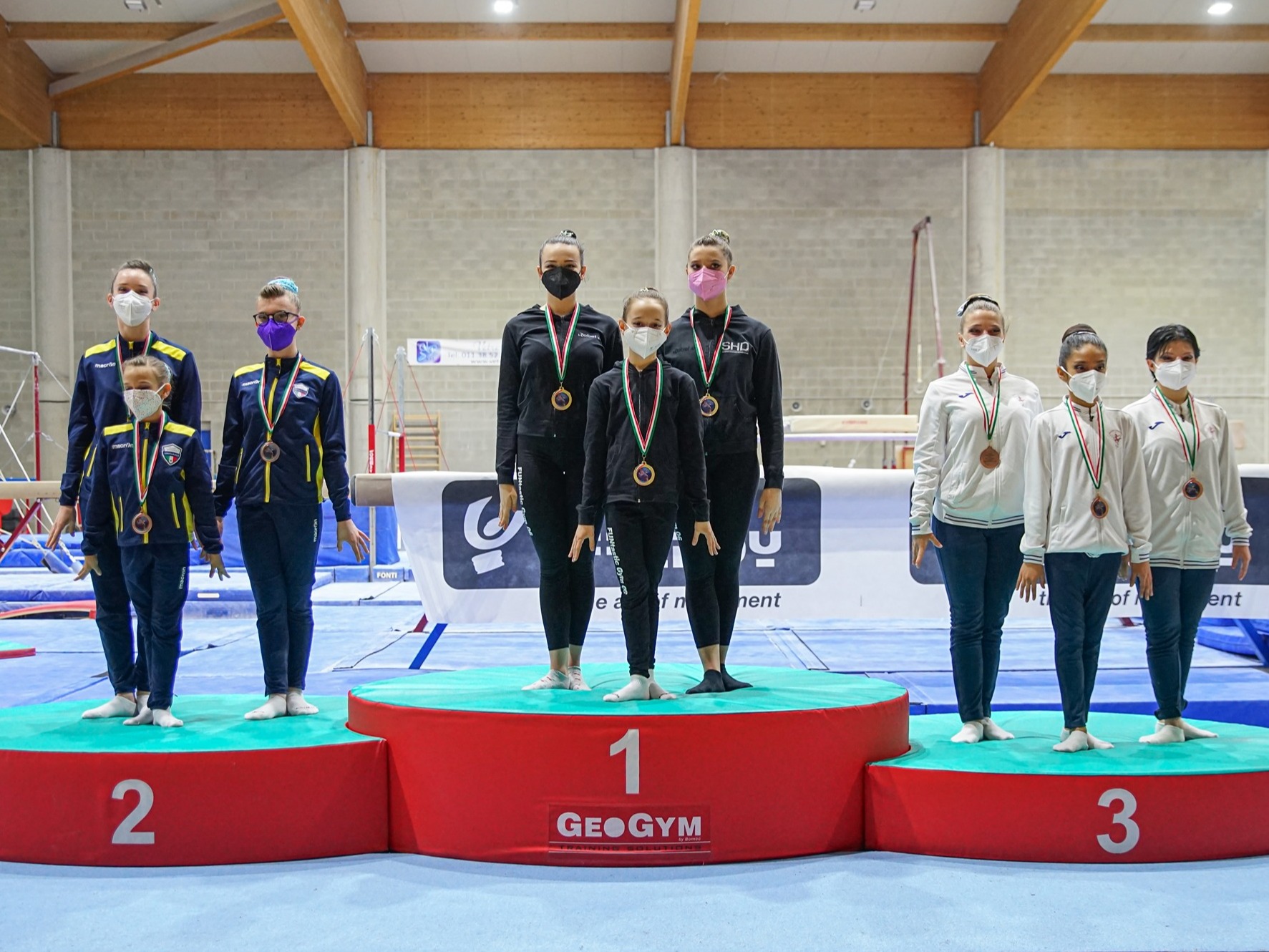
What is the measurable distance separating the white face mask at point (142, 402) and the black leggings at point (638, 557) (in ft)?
4.99

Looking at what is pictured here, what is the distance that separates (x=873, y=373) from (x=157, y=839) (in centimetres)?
1349

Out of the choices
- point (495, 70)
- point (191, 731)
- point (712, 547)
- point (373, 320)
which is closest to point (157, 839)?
point (191, 731)

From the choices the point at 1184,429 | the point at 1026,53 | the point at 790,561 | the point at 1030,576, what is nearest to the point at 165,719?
the point at 1030,576

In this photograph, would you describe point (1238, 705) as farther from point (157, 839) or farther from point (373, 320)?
point (373, 320)

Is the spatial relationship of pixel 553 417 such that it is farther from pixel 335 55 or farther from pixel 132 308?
pixel 335 55

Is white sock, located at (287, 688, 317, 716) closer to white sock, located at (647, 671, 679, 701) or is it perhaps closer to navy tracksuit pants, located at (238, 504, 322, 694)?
navy tracksuit pants, located at (238, 504, 322, 694)

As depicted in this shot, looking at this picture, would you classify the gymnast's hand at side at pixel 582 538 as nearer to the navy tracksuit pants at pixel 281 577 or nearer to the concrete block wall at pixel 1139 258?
the navy tracksuit pants at pixel 281 577

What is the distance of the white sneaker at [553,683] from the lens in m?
3.47

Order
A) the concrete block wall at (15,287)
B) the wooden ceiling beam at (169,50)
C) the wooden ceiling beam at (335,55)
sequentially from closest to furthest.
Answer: the wooden ceiling beam at (335,55)
the wooden ceiling beam at (169,50)
the concrete block wall at (15,287)

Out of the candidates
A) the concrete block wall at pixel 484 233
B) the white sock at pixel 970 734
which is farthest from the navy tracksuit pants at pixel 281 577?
the concrete block wall at pixel 484 233

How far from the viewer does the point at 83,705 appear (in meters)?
3.73

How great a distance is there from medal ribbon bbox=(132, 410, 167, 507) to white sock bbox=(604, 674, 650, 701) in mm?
1625

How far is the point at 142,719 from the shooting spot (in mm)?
3363

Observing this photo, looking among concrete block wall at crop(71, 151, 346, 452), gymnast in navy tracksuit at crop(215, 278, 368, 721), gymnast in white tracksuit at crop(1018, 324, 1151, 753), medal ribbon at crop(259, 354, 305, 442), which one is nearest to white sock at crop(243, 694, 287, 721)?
gymnast in navy tracksuit at crop(215, 278, 368, 721)
